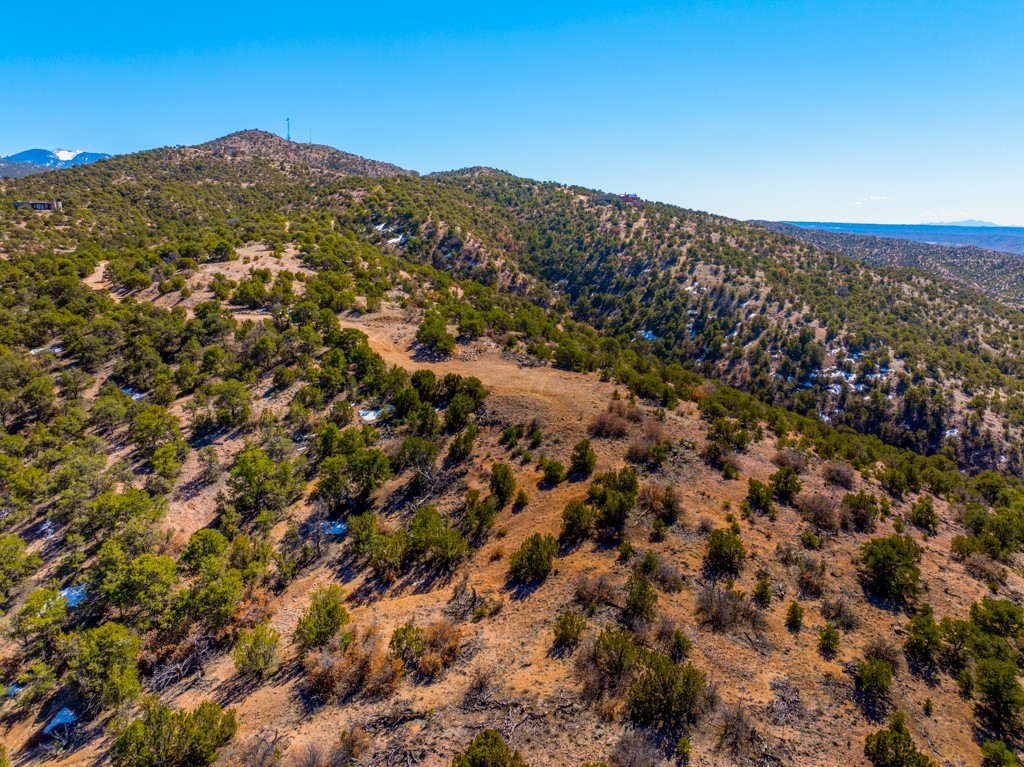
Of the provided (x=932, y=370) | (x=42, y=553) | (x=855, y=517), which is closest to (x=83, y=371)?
(x=42, y=553)

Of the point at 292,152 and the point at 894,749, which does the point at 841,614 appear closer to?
the point at 894,749

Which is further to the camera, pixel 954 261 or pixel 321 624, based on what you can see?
pixel 954 261

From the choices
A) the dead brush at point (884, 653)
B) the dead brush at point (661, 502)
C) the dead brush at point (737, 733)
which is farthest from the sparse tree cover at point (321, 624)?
the dead brush at point (884, 653)

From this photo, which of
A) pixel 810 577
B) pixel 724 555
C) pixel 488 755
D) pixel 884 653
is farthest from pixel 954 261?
pixel 488 755

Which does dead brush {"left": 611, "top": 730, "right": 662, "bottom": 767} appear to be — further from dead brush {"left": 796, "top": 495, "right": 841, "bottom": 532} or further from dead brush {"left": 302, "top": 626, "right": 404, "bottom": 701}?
dead brush {"left": 796, "top": 495, "right": 841, "bottom": 532}

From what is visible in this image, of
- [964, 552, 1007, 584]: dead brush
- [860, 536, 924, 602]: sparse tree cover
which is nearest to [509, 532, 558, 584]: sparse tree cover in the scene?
[860, 536, 924, 602]: sparse tree cover
